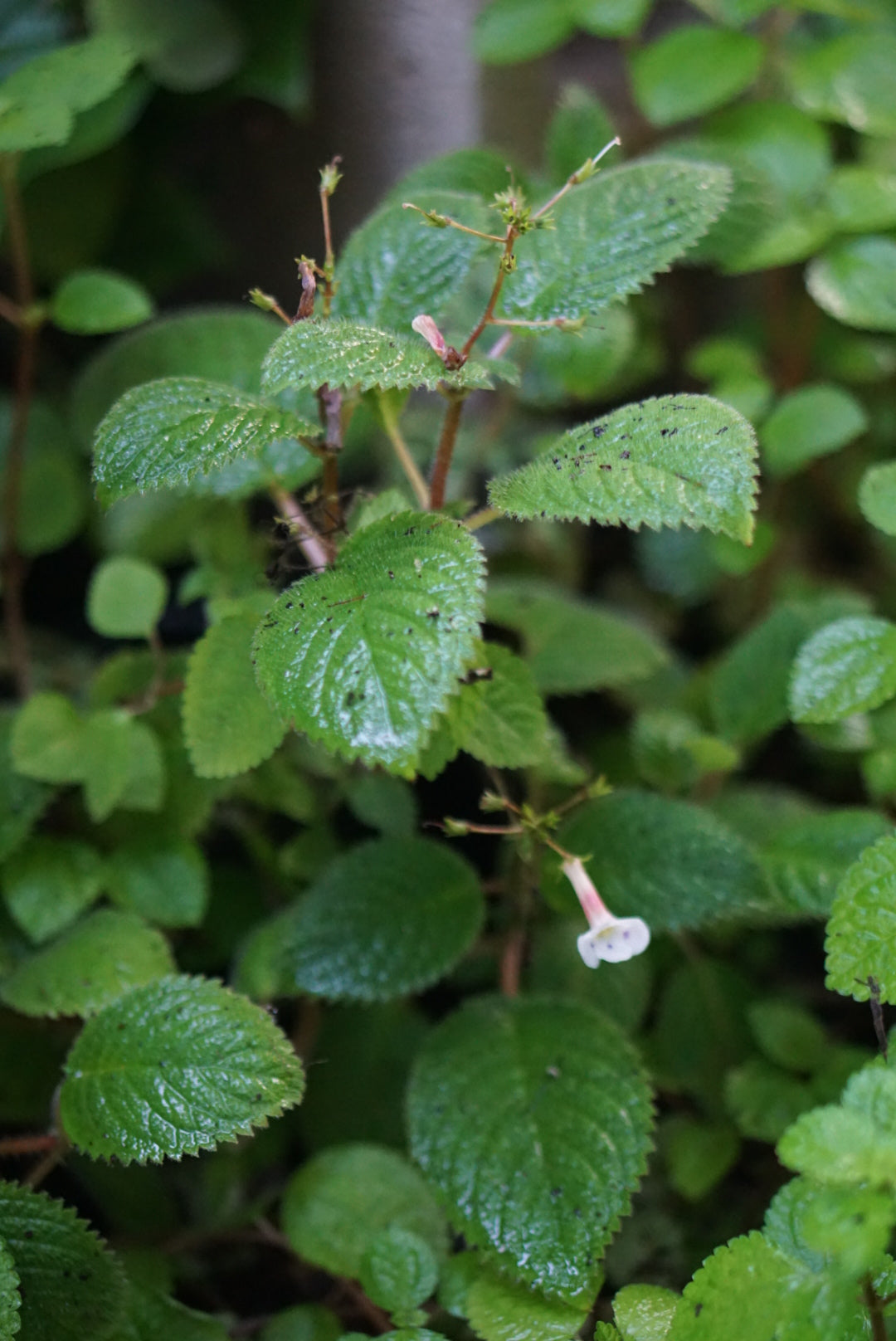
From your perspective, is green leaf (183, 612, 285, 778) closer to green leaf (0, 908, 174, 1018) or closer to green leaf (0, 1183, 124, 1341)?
green leaf (0, 908, 174, 1018)

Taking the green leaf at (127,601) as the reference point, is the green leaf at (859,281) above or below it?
above

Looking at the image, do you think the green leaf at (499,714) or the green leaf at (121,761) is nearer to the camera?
the green leaf at (499,714)

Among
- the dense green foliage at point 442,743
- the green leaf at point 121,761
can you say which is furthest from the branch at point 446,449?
the green leaf at point 121,761

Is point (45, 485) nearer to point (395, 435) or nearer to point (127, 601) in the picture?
point (127, 601)

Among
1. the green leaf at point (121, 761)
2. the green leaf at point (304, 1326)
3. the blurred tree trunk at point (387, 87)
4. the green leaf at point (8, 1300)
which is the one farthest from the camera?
the blurred tree trunk at point (387, 87)

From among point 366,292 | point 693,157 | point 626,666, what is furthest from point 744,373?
point 366,292

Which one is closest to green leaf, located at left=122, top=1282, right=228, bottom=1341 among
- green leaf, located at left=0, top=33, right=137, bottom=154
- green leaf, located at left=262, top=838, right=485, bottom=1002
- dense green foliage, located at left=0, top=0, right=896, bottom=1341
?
dense green foliage, located at left=0, top=0, right=896, bottom=1341

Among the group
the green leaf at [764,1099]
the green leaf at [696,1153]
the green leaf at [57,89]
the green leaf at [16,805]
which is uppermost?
the green leaf at [57,89]

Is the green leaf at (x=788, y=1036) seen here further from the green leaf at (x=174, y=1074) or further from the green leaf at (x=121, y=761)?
the green leaf at (x=121, y=761)
